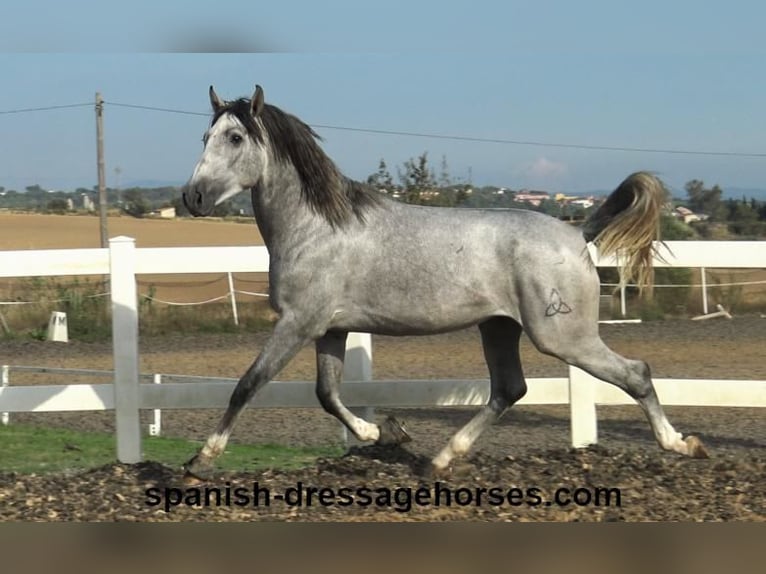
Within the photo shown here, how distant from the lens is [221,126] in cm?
566

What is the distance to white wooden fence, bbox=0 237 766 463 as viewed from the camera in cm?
659

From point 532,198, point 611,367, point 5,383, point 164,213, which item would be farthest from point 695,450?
point 164,213

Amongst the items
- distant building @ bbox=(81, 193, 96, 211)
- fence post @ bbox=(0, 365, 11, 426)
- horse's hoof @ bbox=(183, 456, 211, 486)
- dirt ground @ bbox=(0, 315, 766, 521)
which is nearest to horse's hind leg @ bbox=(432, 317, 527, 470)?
dirt ground @ bbox=(0, 315, 766, 521)

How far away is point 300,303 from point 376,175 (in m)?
10.1

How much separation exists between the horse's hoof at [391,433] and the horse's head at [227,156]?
1.59m

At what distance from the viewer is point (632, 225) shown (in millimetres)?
Answer: 5898

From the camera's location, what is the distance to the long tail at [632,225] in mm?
5887

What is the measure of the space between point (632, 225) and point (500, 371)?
1100mm

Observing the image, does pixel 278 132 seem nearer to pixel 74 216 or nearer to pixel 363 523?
pixel 363 523

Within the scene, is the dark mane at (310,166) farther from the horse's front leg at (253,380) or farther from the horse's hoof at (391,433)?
the horse's hoof at (391,433)

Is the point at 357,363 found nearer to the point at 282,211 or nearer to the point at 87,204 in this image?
the point at 282,211

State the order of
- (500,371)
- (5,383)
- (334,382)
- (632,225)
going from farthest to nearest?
(5,383) → (500,371) → (334,382) → (632,225)

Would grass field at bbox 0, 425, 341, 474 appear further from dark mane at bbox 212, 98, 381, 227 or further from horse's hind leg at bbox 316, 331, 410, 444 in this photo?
dark mane at bbox 212, 98, 381, 227

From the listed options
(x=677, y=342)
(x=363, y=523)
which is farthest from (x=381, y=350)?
(x=363, y=523)
